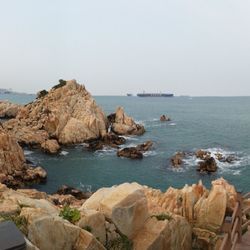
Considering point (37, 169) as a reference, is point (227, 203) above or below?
above

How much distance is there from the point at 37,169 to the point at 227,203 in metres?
32.7

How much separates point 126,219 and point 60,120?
5683 centimetres

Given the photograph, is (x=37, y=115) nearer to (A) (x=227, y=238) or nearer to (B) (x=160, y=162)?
(B) (x=160, y=162)

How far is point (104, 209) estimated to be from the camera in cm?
1515

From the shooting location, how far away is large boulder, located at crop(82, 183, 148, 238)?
49.4ft

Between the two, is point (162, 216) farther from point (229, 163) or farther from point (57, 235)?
point (229, 163)

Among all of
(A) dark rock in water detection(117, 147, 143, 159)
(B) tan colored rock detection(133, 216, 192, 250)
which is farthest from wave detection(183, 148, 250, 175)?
(B) tan colored rock detection(133, 216, 192, 250)

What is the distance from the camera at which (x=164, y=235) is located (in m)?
15.9

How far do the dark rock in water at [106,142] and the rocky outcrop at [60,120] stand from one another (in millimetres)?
1265

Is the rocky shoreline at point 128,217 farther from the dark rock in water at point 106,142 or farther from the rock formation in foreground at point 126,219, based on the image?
the dark rock in water at point 106,142

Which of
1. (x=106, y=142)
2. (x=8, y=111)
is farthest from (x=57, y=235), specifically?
(x=8, y=111)

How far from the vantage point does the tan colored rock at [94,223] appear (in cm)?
1387

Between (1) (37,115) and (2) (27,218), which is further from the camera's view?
→ (1) (37,115)

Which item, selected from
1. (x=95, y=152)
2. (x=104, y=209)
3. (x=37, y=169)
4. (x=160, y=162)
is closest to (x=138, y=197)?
(x=104, y=209)
